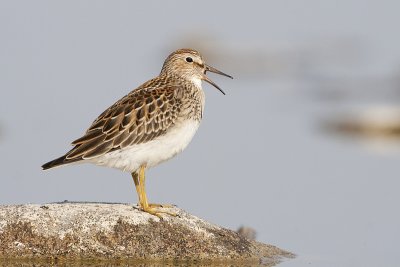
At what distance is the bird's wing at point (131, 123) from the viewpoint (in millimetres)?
12516

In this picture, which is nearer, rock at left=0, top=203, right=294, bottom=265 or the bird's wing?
rock at left=0, top=203, right=294, bottom=265

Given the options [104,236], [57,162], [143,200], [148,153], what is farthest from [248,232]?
[57,162]

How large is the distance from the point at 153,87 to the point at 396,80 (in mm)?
19048

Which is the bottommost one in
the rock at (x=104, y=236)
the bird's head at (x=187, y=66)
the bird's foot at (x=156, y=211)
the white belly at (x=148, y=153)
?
the rock at (x=104, y=236)

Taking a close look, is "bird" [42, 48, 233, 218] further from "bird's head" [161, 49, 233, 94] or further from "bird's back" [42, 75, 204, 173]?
"bird's head" [161, 49, 233, 94]

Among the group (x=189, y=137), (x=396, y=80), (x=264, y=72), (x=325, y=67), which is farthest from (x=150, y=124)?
(x=325, y=67)

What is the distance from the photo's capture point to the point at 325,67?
1467 inches

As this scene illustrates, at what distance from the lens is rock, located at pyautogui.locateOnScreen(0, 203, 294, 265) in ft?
38.8

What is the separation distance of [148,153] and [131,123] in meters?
0.40

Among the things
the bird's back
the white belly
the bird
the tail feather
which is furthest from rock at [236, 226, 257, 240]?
the tail feather

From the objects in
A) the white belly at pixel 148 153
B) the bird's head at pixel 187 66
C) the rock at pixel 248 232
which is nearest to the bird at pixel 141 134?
the white belly at pixel 148 153

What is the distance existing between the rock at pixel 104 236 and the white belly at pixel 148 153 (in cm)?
50

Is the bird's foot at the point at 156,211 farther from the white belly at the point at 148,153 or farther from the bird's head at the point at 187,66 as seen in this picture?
the bird's head at the point at 187,66

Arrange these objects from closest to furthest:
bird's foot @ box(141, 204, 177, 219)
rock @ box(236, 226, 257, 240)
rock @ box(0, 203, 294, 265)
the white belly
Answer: rock @ box(0, 203, 294, 265) → bird's foot @ box(141, 204, 177, 219) → the white belly → rock @ box(236, 226, 257, 240)
